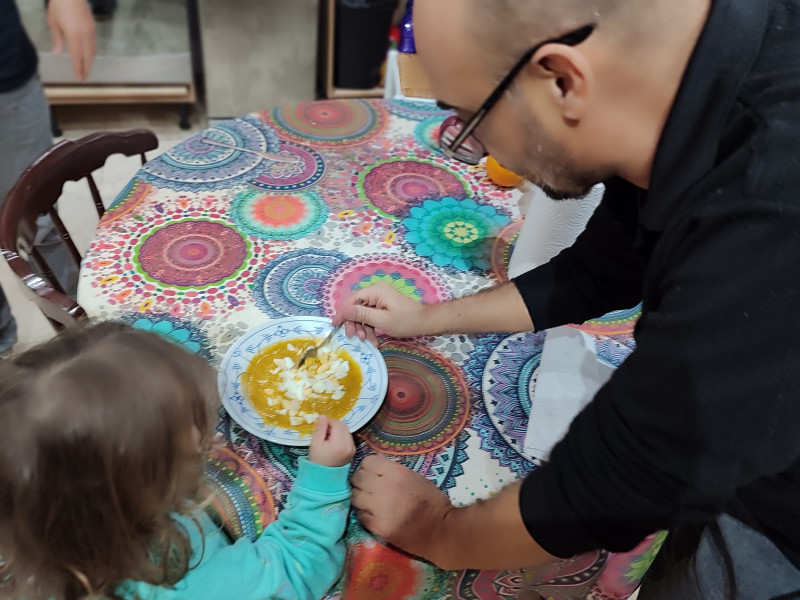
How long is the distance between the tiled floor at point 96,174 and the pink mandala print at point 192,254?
1.04m

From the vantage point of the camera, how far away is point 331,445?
31.3 inches

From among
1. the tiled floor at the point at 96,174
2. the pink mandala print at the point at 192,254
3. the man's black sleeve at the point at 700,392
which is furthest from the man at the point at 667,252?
the tiled floor at the point at 96,174

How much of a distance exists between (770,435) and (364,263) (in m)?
0.74

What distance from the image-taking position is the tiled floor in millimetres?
2059

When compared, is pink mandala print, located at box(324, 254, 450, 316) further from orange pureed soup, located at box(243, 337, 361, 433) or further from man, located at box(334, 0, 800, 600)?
man, located at box(334, 0, 800, 600)

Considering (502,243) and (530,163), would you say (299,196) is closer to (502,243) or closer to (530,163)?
(502,243)

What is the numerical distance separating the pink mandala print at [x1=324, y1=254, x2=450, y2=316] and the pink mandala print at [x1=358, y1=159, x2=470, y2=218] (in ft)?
0.47

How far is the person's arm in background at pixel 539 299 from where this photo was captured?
911 mm

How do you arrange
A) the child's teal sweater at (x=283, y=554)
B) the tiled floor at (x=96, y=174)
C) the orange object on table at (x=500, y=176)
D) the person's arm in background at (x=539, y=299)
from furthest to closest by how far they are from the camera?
1. the tiled floor at (x=96, y=174)
2. the orange object on table at (x=500, y=176)
3. the person's arm in background at (x=539, y=299)
4. the child's teal sweater at (x=283, y=554)

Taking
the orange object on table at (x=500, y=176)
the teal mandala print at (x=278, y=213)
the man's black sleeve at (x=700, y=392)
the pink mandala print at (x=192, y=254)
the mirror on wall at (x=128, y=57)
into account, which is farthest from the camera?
the mirror on wall at (x=128, y=57)

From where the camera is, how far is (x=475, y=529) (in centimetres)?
73

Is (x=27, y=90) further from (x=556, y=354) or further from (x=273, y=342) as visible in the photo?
(x=556, y=354)

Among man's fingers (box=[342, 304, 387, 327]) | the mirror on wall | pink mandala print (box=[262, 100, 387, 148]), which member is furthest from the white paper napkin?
the mirror on wall

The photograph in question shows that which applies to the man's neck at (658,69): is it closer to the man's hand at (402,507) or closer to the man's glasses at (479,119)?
the man's glasses at (479,119)
